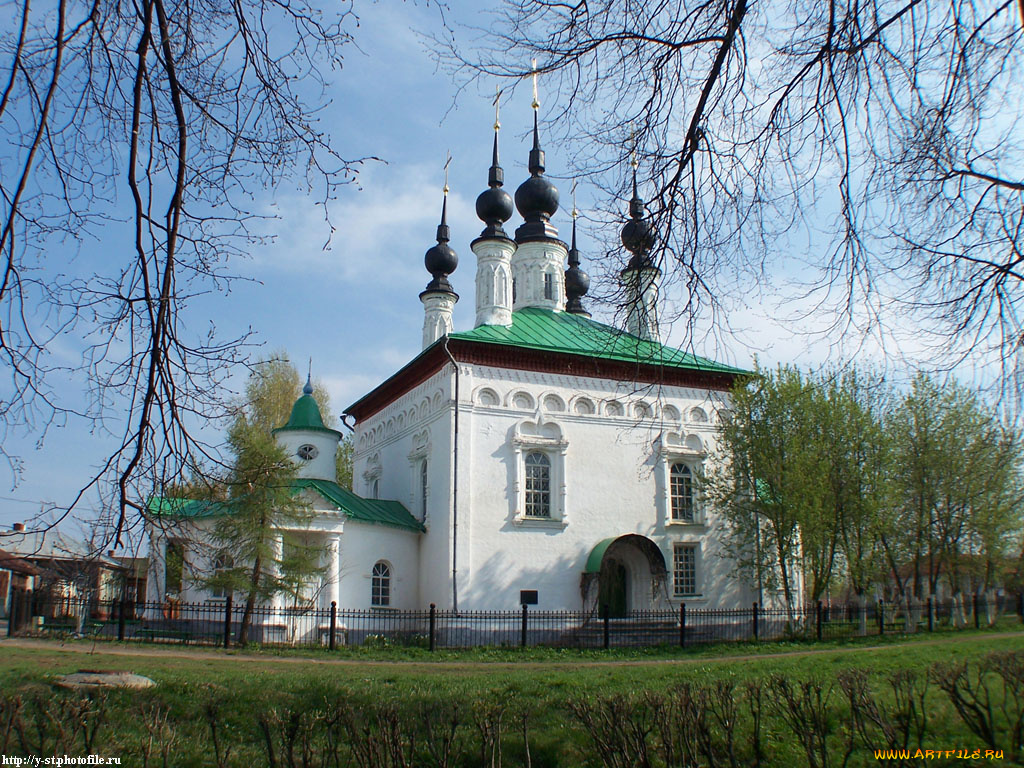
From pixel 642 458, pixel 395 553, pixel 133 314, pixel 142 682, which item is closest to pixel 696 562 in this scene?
pixel 642 458

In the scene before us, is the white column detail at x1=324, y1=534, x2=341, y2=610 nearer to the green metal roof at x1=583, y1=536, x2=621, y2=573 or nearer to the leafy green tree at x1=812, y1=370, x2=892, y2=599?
the green metal roof at x1=583, y1=536, x2=621, y2=573

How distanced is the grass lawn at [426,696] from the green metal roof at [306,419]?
8.97m

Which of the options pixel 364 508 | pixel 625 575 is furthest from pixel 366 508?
pixel 625 575

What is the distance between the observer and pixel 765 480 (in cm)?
1842

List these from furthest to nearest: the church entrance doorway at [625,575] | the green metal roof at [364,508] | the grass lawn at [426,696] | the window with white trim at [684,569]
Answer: the window with white trim at [684,569], the church entrance doorway at [625,575], the green metal roof at [364,508], the grass lawn at [426,696]

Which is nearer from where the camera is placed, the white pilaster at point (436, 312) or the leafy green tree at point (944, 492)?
the leafy green tree at point (944, 492)

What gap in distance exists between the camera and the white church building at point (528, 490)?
58.5 ft

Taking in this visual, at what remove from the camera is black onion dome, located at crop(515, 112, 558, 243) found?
76.5 ft

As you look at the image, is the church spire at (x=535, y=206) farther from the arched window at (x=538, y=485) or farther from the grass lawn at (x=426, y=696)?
the grass lawn at (x=426, y=696)

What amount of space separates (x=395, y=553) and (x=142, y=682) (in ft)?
36.1

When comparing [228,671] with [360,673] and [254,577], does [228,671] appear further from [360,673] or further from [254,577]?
[254,577]

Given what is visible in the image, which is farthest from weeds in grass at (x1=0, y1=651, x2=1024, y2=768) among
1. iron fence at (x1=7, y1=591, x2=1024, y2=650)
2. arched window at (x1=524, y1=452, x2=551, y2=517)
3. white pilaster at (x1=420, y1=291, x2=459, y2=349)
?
white pilaster at (x1=420, y1=291, x2=459, y2=349)

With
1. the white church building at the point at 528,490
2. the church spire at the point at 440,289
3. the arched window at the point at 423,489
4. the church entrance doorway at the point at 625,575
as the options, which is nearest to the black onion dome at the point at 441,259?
the church spire at the point at 440,289

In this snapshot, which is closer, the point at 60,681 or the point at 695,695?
the point at 695,695
